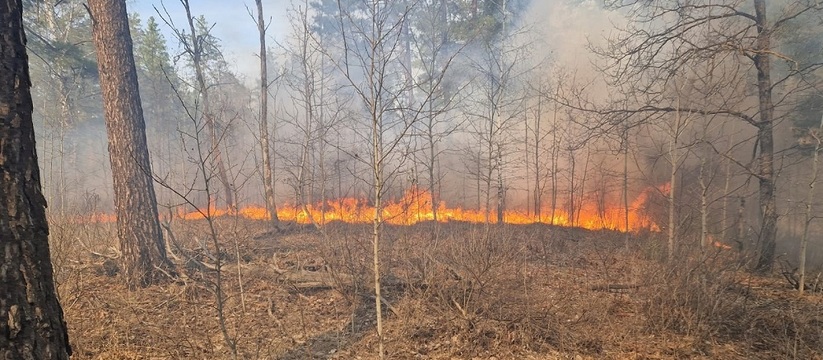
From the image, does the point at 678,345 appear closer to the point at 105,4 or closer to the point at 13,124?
the point at 13,124

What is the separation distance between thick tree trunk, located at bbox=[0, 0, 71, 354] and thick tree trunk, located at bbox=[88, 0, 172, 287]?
16.3ft

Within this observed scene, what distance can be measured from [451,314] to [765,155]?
30.5ft

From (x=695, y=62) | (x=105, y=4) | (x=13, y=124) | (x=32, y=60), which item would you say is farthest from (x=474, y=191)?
(x=32, y=60)

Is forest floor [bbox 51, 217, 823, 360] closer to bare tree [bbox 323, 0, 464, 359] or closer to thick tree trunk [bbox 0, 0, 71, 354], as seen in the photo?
bare tree [bbox 323, 0, 464, 359]

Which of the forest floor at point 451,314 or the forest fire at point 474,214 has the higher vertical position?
the forest fire at point 474,214

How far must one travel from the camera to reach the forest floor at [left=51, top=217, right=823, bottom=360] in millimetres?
4887

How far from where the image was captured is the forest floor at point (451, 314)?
4887 mm

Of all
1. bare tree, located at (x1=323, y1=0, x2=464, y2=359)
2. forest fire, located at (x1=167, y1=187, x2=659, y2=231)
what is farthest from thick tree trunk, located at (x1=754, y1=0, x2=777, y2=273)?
bare tree, located at (x1=323, y1=0, x2=464, y2=359)

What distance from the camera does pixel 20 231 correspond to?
2.07 metres

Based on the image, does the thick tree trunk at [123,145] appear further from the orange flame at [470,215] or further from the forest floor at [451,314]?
the orange flame at [470,215]

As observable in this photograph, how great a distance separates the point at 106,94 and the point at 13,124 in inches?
218

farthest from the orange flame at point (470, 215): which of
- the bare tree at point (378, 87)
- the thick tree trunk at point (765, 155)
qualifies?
the bare tree at point (378, 87)

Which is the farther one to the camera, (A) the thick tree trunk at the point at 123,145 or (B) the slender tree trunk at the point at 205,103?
(A) the thick tree trunk at the point at 123,145

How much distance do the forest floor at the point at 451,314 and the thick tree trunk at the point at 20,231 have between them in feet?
6.45
